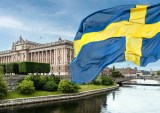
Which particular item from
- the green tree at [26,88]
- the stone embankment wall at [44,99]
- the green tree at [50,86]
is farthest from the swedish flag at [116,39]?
the green tree at [50,86]

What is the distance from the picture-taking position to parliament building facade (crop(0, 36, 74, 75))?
158 m

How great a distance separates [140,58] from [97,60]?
7.40ft

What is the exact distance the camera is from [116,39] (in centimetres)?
1515

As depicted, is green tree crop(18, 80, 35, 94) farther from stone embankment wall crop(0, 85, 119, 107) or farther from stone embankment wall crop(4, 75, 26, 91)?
stone embankment wall crop(0, 85, 119, 107)

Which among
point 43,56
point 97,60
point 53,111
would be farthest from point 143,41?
point 43,56

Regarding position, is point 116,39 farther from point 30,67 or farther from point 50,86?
point 30,67

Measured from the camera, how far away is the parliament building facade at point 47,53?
6225 inches

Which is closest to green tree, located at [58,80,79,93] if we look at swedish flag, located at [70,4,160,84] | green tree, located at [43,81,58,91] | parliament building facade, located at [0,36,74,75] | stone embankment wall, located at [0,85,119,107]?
green tree, located at [43,81,58,91]

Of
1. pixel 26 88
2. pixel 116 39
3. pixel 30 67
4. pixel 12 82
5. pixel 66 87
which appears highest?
pixel 30 67

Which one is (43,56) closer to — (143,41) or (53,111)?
(53,111)

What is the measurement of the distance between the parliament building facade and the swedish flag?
140101 millimetres

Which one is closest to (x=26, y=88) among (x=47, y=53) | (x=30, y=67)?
(x=30, y=67)

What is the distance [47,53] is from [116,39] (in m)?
158

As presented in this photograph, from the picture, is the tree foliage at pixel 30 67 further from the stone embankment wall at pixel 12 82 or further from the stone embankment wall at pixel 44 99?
the stone embankment wall at pixel 44 99
